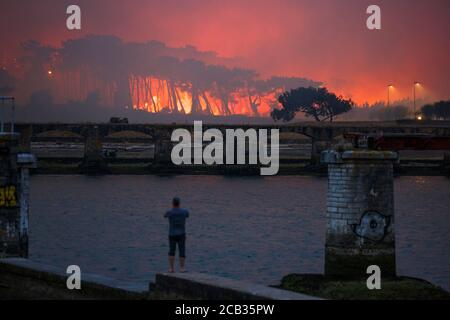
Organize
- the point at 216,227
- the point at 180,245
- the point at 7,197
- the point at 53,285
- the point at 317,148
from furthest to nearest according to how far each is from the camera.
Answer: the point at 317,148
the point at 216,227
the point at 7,197
the point at 180,245
the point at 53,285

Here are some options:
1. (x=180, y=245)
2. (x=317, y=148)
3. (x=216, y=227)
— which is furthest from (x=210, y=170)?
(x=180, y=245)

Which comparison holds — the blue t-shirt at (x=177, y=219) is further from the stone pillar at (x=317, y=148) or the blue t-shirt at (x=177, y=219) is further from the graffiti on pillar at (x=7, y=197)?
the stone pillar at (x=317, y=148)

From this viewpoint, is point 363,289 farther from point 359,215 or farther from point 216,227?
point 216,227

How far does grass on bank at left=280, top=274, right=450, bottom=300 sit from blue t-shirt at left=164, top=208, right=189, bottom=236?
578 centimetres

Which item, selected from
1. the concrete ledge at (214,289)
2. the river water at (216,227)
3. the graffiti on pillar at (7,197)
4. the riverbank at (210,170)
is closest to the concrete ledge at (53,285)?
the concrete ledge at (214,289)

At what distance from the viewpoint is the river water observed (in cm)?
4916

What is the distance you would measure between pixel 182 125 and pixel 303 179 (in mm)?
26057

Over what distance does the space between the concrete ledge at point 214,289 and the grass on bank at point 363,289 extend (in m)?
7.26

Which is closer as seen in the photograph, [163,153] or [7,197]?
[7,197]

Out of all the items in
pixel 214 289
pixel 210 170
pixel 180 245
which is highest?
pixel 210 170

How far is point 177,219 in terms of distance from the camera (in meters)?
25.9

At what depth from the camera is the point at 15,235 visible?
110 ft

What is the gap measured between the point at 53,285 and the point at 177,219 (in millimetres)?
3840
